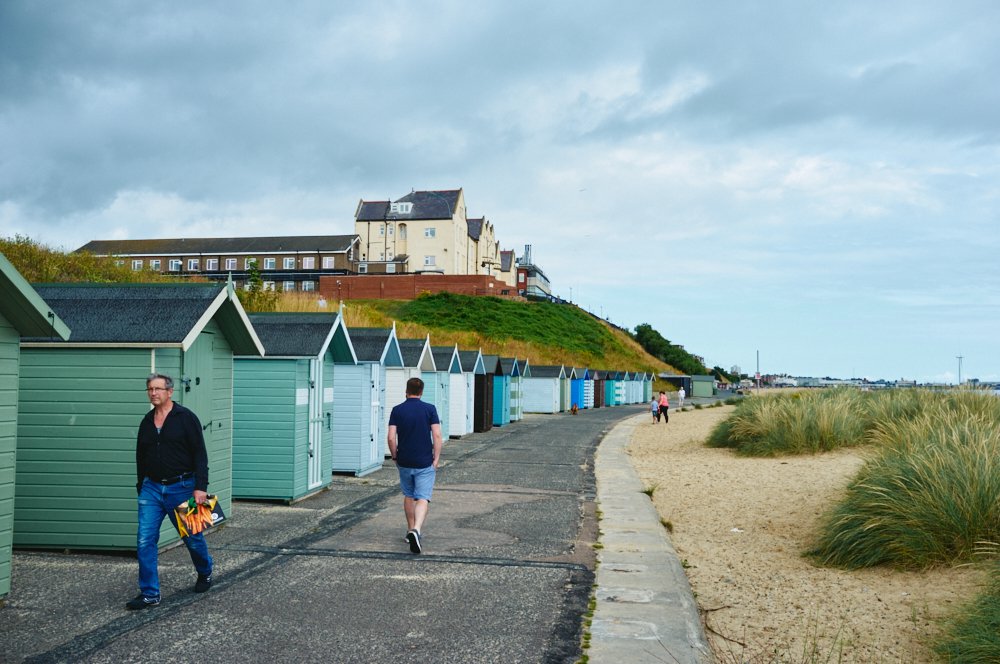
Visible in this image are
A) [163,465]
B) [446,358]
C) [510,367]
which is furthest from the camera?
[510,367]

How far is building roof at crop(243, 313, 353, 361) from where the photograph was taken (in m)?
11.8

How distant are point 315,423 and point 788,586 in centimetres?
740

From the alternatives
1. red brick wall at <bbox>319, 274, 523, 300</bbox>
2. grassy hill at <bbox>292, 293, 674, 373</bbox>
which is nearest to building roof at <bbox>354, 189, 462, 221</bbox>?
red brick wall at <bbox>319, 274, 523, 300</bbox>

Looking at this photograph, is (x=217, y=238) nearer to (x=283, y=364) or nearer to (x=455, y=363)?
(x=455, y=363)

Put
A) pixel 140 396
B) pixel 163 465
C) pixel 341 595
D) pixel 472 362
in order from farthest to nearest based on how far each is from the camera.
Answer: pixel 472 362, pixel 140 396, pixel 341 595, pixel 163 465

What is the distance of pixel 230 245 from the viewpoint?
83.0 m

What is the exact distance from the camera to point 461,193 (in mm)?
84250

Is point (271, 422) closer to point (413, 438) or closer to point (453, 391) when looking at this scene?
point (413, 438)

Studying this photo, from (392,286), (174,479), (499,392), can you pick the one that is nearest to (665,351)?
(392,286)

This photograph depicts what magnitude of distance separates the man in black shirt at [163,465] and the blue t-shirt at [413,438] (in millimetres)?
2424

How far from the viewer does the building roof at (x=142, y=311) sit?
8320 millimetres

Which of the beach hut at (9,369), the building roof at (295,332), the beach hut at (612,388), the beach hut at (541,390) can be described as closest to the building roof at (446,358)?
the building roof at (295,332)

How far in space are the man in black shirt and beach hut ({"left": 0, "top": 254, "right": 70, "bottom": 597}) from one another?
1.04 meters

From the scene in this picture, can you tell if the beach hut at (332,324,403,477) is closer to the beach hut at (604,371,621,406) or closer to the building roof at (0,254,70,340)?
the building roof at (0,254,70,340)
